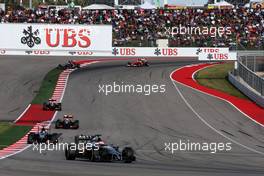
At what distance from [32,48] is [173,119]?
987 inches

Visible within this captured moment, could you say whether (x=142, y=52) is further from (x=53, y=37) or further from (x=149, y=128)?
(x=149, y=128)

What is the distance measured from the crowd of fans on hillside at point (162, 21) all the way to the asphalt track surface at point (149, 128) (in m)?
8.74

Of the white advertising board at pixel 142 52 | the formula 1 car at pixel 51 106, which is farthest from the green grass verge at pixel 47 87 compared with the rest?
the white advertising board at pixel 142 52

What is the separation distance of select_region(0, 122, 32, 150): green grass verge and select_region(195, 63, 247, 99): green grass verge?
16.5 metres

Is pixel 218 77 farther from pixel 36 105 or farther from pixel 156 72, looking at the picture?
pixel 36 105

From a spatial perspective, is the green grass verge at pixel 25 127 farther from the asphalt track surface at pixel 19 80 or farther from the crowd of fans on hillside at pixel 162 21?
the crowd of fans on hillside at pixel 162 21

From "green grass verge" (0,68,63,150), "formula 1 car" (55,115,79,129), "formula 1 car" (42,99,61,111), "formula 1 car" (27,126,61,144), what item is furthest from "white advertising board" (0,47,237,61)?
"formula 1 car" (27,126,61,144)

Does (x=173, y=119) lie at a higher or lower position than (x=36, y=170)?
lower

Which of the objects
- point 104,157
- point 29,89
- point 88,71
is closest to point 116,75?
point 88,71

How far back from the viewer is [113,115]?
35.7 metres

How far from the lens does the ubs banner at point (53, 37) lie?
5644 centimetres

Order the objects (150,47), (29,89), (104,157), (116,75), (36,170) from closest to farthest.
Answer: (36,170) < (104,157) < (29,89) < (116,75) < (150,47)

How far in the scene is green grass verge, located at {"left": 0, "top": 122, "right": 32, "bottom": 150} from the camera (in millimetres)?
27938

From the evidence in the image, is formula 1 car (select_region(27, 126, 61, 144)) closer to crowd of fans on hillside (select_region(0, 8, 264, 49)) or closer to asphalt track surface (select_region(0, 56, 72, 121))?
asphalt track surface (select_region(0, 56, 72, 121))
